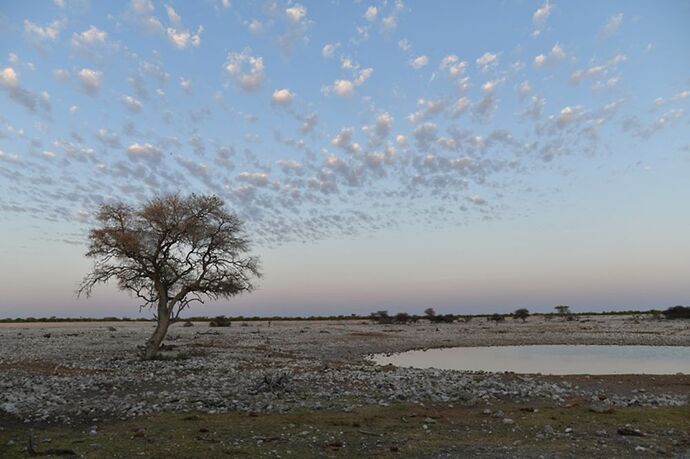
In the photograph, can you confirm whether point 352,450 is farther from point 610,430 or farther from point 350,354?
point 350,354

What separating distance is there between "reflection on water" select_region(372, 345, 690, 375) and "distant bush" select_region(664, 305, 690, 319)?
2592 inches

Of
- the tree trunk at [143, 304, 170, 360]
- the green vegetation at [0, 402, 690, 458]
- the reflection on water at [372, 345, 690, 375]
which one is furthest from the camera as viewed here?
the reflection on water at [372, 345, 690, 375]

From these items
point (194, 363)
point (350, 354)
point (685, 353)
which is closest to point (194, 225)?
point (194, 363)

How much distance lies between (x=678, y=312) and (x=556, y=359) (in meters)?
82.8

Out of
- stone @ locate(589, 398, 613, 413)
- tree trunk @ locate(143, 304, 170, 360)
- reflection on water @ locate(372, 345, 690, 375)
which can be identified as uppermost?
tree trunk @ locate(143, 304, 170, 360)

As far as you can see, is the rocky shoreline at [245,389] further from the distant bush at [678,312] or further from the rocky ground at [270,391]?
the distant bush at [678,312]

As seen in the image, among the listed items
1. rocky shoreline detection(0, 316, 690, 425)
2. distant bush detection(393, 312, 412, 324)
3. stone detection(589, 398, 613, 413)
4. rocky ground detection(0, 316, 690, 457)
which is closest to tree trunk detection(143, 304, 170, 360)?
rocky shoreline detection(0, 316, 690, 425)

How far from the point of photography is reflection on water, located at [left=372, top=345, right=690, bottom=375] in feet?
105

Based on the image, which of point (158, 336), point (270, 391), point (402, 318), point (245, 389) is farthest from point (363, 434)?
point (402, 318)

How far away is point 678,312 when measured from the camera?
103 metres

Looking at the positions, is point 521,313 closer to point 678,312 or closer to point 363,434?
point 678,312

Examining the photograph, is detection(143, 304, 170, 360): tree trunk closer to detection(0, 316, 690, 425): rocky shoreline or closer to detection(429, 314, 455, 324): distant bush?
detection(0, 316, 690, 425): rocky shoreline

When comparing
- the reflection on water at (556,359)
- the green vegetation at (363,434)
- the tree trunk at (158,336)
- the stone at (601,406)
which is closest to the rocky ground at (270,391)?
the stone at (601,406)

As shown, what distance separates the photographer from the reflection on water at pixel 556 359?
32.0m
